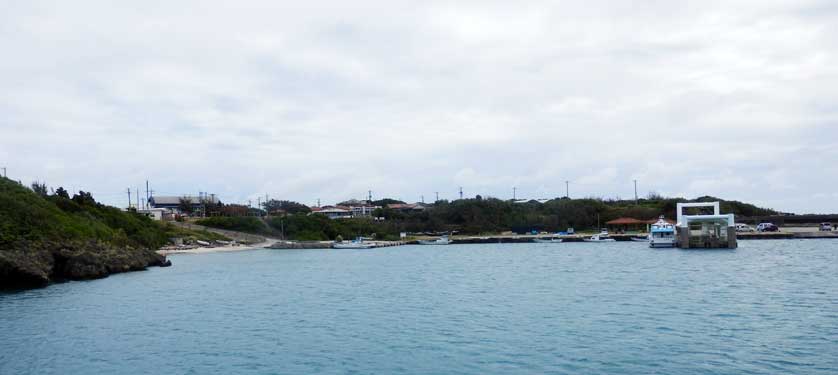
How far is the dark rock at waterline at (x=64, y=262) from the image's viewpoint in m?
37.7

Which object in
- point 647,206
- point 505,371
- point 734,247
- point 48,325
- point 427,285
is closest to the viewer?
point 505,371

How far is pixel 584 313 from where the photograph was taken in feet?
83.4

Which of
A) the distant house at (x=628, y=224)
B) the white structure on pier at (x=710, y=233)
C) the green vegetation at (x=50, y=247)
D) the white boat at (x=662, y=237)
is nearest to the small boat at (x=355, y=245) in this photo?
the green vegetation at (x=50, y=247)

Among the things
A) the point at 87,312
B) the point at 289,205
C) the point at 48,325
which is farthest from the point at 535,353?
the point at 289,205

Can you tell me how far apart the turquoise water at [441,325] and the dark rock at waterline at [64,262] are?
1653 millimetres

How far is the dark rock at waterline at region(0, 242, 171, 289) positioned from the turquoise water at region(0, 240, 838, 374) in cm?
165

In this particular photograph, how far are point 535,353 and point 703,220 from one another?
58134 mm

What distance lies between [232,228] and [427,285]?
79554 mm

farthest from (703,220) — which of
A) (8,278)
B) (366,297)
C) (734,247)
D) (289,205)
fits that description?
(289,205)

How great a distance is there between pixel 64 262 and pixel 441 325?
109 ft

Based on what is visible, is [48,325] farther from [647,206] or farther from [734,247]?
[647,206]

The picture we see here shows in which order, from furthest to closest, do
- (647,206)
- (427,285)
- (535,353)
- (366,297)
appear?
(647,206), (427,285), (366,297), (535,353)

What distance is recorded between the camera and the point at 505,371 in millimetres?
16625

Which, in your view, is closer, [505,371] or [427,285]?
[505,371]
